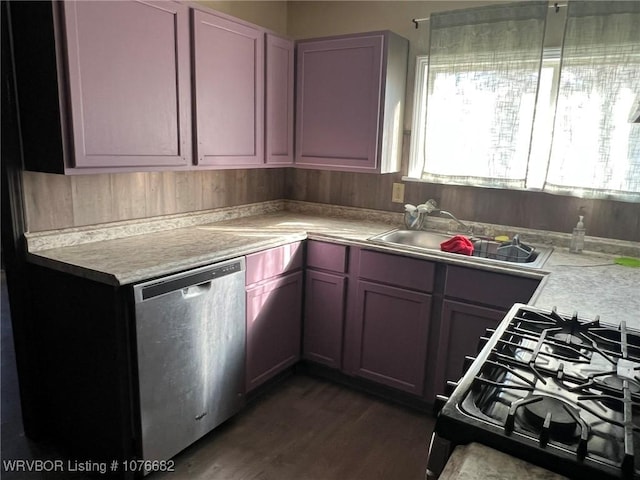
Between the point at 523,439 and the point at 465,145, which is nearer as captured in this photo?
the point at 523,439

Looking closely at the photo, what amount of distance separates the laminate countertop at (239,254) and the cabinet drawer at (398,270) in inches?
1.9

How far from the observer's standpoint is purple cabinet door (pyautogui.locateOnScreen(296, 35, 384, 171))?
2.65m

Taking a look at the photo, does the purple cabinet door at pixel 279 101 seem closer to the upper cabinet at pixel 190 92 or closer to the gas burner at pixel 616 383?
the upper cabinet at pixel 190 92

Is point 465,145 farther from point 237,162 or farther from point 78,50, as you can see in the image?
point 78,50

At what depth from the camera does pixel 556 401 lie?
94cm

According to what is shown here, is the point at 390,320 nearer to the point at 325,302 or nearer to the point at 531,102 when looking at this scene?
the point at 325,302

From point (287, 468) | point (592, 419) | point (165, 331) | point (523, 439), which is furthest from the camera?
point (287, 468)

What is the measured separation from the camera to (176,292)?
188 centimetres

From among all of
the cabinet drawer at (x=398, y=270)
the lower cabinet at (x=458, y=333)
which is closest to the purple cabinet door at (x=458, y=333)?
the lower cabinet at (x=458, y=333)

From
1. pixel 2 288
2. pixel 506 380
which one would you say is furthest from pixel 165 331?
pixel 2 288

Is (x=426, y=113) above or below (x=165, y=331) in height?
above

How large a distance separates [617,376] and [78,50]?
2.03 meters

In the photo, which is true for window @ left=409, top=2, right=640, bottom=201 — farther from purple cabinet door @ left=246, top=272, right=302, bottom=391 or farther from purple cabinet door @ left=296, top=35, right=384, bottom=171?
purple cabinet door @ left=246, top=272, right=302, bottom=391

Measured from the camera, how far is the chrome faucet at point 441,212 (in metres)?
2.78
